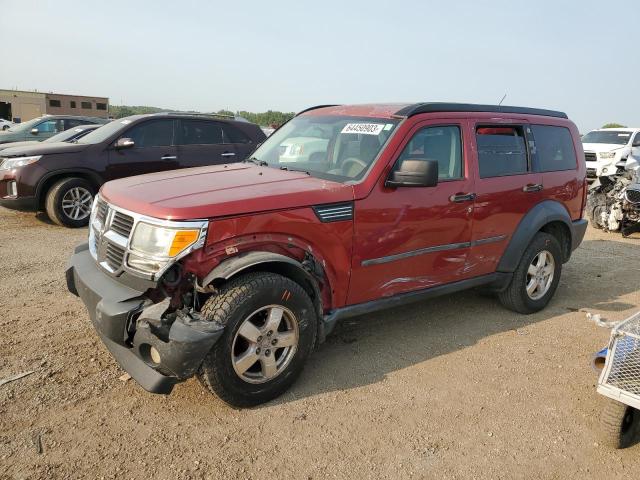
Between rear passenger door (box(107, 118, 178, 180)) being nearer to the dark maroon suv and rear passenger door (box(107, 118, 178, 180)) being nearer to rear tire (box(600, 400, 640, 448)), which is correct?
the dark maroon suv

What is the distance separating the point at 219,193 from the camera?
10.6 feet

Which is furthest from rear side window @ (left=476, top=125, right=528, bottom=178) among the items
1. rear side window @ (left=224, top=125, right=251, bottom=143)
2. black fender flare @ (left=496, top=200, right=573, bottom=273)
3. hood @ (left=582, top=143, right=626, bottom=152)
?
hood @ (left=582, top=143, right=626, bottom=152)

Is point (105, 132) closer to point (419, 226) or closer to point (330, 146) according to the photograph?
point (330, 146)

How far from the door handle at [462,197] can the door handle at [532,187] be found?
790 mm

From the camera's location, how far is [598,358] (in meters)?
3.18

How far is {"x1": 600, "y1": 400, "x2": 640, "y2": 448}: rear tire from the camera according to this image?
2.97 m

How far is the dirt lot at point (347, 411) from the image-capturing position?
277 centimetres

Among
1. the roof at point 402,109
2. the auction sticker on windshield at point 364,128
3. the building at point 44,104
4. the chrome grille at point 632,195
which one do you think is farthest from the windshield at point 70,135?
the building at point 44,104

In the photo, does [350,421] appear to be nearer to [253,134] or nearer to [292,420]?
[292,420]

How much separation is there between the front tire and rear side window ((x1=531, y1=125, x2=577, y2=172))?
119 inches

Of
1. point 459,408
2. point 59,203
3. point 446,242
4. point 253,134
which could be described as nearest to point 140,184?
point 446,242

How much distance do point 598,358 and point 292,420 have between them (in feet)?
6.34

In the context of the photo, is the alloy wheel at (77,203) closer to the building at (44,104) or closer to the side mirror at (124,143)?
the side mirror at (124,143)

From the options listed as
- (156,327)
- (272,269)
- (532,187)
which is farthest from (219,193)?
(532,187)
